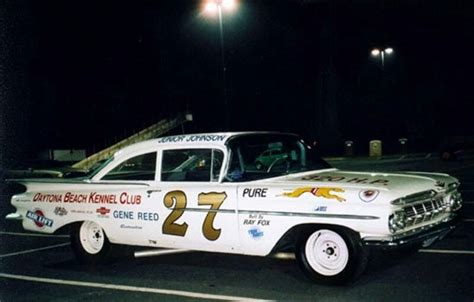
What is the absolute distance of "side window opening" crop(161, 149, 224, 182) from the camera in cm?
692

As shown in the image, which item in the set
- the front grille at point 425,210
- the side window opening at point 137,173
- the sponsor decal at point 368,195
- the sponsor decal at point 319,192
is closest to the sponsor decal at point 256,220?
the sponsor decal at point 319,192

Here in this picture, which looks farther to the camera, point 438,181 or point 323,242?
point 438,181

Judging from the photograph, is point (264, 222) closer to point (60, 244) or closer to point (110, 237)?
point (110, 237)

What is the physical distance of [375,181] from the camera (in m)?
6.27

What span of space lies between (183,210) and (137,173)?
126cm

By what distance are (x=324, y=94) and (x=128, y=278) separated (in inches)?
1263

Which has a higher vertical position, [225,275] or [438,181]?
[438,181]

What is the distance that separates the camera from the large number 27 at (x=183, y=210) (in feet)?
22.0

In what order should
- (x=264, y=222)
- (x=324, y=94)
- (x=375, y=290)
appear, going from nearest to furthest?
1. (x=375, y=290)
2. (x=264, y=222)
3. (x=324, y=94)

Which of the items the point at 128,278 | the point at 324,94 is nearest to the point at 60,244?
the point at 128,278

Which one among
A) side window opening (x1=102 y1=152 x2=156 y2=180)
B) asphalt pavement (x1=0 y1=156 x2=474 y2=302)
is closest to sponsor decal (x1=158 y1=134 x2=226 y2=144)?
side window opening (x1=102 y1=152 x2=156 y2=180)

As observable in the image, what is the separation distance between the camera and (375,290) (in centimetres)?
587

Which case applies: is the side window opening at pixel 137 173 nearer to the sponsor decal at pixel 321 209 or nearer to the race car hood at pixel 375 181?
the race car hood at pixel 375 181

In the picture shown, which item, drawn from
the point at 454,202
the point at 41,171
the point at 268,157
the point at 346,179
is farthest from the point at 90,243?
the point at 41,171
